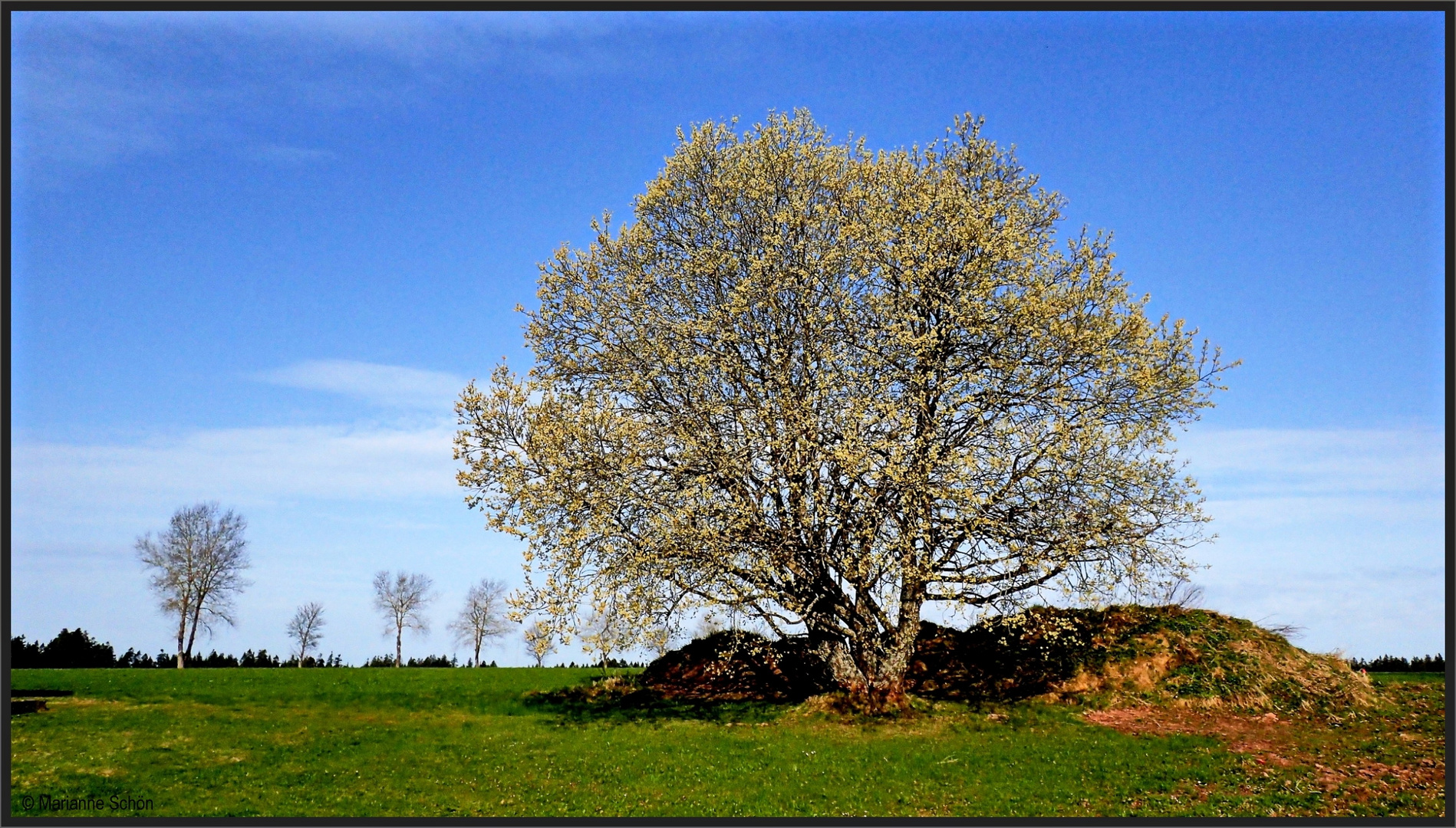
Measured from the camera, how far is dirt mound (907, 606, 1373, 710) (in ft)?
91.8

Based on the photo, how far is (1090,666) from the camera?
29.7 metres

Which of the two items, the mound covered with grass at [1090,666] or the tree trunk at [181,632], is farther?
the tree trunk at [181,632]

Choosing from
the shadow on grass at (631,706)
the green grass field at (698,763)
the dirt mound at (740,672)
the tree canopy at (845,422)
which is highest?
the tree canopy at (845,422)

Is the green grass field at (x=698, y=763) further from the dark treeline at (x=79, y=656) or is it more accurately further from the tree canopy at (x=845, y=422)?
the dark treeline at (x=79, y=656)

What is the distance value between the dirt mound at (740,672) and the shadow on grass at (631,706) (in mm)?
711

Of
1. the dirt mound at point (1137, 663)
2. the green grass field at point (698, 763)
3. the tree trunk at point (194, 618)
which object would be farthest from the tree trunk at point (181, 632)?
the dirt mound at point (1137, 663)

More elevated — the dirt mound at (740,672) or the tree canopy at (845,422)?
the tree canopy at (845,422)

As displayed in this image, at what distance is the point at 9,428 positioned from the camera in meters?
14.8

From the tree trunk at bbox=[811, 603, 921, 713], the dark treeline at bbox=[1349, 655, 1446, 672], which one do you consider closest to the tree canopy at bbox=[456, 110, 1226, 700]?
the tree trunk at bbox=[811, 603, 921, 713]

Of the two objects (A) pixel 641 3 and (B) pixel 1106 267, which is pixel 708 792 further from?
(B) pixel 1106 267

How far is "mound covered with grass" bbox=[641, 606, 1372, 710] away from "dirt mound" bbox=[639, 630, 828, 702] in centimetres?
5

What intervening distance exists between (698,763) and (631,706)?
329 inches

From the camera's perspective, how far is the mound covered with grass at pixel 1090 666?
28.0 meters

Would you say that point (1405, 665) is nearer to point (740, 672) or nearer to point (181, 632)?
point (740, 672)
